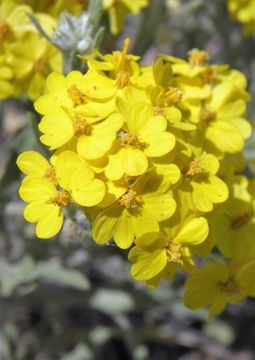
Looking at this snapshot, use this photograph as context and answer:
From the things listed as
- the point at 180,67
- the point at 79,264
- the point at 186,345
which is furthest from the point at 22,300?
the point at 180,67

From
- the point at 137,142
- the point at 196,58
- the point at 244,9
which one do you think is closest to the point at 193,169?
the point at 137,142

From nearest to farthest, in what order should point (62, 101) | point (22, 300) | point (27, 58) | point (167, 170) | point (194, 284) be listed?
point (167, 170)
point (62, 101)
point (194, 284)
point (27, 58)
point (22, 300)

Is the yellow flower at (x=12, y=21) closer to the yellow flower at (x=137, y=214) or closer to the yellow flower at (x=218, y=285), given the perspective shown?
the yellow flower at (x=137, y=214)

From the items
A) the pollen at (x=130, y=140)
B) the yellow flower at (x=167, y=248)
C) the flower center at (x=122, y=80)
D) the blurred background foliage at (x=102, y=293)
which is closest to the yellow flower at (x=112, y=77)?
the flower center at (x=122, y=80)

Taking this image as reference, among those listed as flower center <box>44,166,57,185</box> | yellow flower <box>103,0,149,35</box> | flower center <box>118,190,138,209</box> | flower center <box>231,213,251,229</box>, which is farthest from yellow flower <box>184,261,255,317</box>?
yellow flower <box>103,0,149,35</box>

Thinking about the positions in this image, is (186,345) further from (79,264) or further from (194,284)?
(194,284)

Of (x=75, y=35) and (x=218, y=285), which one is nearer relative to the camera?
(x=218, y=285)

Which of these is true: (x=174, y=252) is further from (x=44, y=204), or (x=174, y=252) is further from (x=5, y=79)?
(x=5, y=79)
